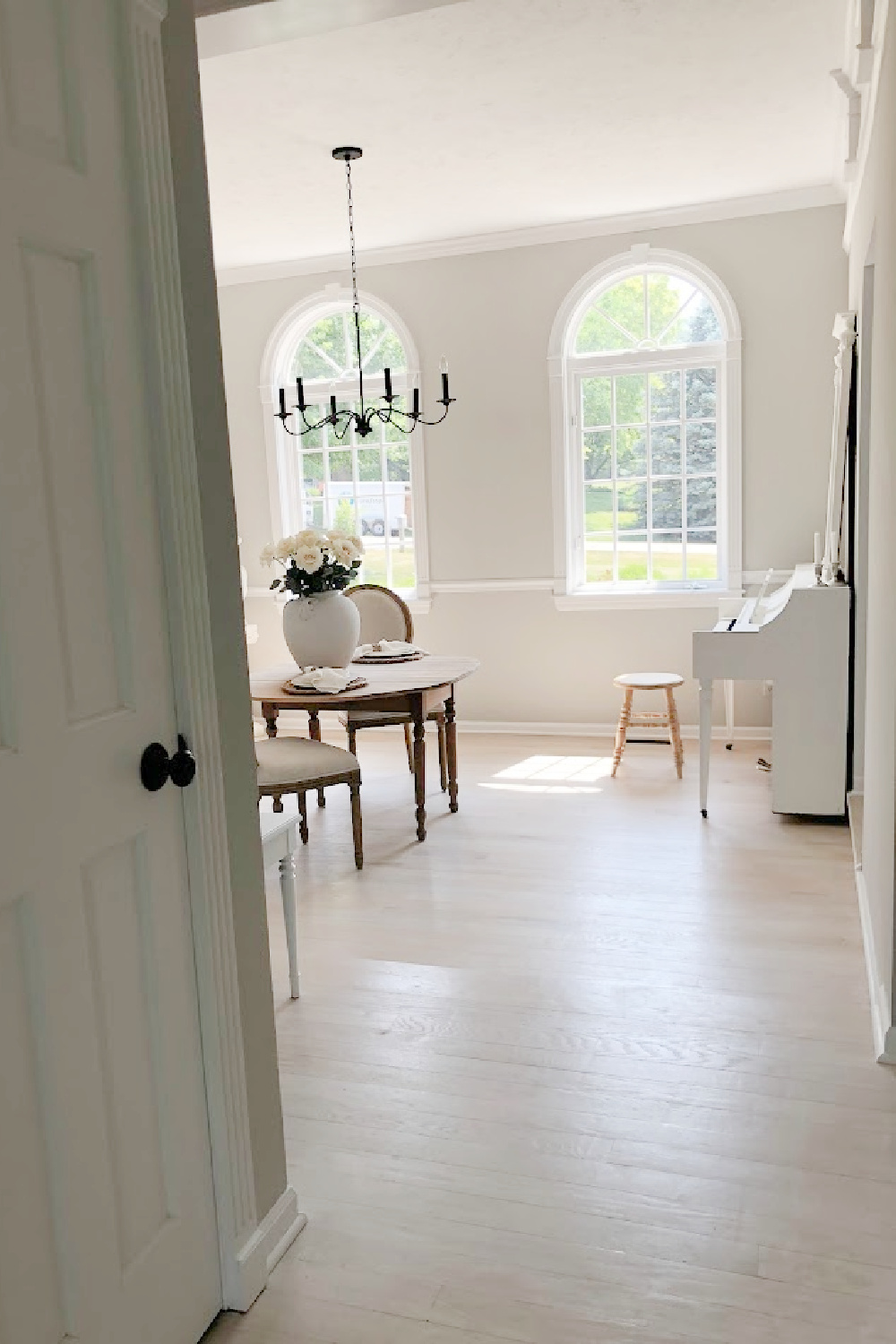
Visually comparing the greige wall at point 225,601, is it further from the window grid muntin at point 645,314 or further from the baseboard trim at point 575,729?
the window grid muntin at point 645,314

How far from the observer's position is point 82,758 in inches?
57.4

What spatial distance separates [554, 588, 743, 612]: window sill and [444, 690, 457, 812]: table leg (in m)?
1.59

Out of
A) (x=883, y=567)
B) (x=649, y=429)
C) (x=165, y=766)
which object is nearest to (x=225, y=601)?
(x=165, y=766)

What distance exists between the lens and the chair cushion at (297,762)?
3598mm

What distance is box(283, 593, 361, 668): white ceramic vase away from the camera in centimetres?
427

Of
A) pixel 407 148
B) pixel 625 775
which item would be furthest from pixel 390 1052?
pixel 407 148

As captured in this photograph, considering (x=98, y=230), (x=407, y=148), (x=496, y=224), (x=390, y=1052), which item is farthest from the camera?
(x=496, y=224)

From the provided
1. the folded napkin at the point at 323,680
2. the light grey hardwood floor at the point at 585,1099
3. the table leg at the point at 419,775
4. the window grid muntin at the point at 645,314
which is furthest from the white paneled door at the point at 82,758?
the window grid muntin at the point at 645,314

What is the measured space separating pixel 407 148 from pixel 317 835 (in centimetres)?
283

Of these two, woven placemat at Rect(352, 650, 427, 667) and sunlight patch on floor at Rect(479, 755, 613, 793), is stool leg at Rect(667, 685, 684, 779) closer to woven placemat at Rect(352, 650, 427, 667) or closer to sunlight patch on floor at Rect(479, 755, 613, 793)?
sunlight patch on floor at Rect(479, 755, 613, 793)

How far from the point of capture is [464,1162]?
85.7 inches

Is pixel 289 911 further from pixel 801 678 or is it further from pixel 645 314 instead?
pixel 645 314

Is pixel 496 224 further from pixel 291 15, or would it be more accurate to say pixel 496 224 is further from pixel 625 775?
pixel 291 15

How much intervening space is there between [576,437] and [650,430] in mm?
407
